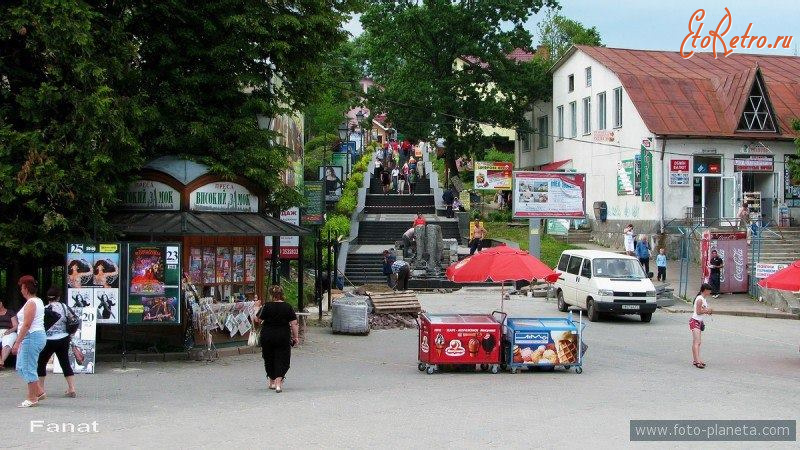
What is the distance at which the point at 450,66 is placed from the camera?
5506 centimetres

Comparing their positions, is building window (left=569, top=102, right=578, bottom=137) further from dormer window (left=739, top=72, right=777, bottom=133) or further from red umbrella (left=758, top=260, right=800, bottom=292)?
red umbrella (left=758, top=260, right=800, bottom=292)

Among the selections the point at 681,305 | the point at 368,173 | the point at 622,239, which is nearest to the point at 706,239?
the point at 681,305

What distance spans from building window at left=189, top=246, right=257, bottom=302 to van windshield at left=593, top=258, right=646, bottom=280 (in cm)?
1128

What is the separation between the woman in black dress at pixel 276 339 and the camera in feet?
45.8

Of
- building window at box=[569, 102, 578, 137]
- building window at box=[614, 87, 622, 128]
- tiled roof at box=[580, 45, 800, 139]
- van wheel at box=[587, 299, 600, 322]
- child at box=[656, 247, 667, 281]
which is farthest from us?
building window at box=[569, 102, 578, 137]

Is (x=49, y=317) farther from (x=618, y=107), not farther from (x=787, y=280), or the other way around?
(x=618, y=107)

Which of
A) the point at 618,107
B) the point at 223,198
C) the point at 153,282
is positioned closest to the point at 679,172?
the point at 618,107

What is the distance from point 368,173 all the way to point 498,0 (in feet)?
46.2

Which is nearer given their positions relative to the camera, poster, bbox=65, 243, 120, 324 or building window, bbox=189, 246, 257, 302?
poster, bbox=65, 243, 120, 324

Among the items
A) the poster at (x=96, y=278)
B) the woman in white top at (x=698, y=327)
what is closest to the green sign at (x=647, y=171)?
the woman in white top at (x=698, y=327)

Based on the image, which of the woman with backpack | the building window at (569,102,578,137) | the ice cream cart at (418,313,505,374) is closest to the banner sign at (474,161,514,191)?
the building window at (569,102,578,137)

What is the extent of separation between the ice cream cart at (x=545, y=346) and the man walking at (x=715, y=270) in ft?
54.4

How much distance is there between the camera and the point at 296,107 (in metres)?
20.5

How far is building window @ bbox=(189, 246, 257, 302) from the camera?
717 inches
